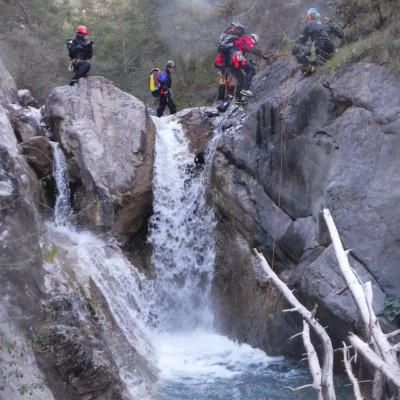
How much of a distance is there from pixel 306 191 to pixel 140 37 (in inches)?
549

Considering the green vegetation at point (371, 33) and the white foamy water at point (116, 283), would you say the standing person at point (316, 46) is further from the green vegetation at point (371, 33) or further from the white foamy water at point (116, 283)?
the white foamy water at point (116, 283)

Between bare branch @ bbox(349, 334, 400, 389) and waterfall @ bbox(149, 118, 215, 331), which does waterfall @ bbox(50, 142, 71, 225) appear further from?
bare branch @ bbox(349, 334, 400, 389)

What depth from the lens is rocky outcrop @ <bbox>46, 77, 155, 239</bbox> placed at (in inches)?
406

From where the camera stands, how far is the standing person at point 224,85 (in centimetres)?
1229

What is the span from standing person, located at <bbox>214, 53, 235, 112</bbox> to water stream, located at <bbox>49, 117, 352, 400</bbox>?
1.15m

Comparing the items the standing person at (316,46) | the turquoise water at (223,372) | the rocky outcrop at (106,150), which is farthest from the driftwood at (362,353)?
the rocky outcrop at (106,150)

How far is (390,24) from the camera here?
8.96 m

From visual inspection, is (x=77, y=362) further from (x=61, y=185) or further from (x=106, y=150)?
(x=106, y=150)

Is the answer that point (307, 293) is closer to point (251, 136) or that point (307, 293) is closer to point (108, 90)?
point (251, 136)

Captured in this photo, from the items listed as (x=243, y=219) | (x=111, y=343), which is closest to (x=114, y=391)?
(x=111, y=343)

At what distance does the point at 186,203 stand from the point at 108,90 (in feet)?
9.80

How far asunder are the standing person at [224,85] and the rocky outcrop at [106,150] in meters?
1.76

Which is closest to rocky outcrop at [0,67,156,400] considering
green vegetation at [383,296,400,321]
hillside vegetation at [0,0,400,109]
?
green vegetation at [383,296,400,321]

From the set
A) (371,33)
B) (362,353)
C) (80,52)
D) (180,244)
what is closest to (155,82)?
(80,52)
